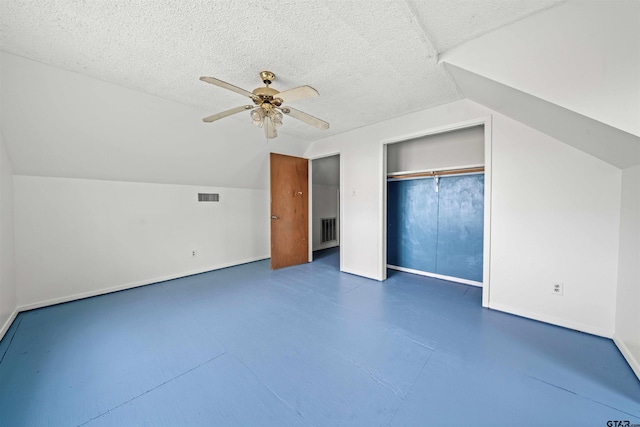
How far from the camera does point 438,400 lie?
4.35ft

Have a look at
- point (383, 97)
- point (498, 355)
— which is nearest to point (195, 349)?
point (498, 355)

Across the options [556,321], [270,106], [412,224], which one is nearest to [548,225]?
[556,321]

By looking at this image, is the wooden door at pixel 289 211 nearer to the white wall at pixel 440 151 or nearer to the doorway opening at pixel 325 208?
the doorway opening at pixel 325 208

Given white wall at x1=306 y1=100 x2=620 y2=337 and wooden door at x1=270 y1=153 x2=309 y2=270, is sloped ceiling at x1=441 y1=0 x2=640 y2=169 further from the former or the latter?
wooden door at x1=270 y1=153 x2=309 y2=270

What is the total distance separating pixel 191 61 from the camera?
1885mm

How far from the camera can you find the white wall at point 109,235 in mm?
2498

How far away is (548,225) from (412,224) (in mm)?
1732

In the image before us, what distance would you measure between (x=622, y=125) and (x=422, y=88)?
1488 millimetres

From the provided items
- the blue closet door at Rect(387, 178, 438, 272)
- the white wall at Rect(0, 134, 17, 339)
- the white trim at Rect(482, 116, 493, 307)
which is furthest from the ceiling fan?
the blue closet door at Rect(387, 178, 438, 272)

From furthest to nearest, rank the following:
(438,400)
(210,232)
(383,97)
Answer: (210,232)
(383,97)
(438,400)

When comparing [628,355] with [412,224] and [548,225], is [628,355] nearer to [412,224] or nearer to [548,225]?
[548,225]

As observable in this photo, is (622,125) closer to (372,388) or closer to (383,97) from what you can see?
(383,97)

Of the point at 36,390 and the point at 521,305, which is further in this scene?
the point at 521,305

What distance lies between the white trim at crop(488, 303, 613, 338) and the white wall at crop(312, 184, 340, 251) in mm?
3707
